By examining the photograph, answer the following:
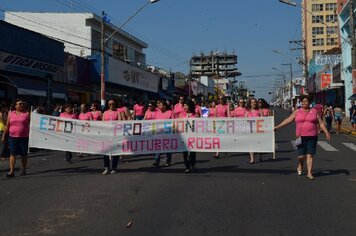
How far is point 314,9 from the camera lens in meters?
120

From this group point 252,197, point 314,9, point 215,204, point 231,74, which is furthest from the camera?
point 231,74

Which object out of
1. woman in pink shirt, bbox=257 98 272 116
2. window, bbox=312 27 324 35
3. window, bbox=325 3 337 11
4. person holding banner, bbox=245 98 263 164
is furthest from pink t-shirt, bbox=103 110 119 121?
window, bbox=325 3 337 11

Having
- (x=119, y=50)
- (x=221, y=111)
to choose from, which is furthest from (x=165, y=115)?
(x=119, y=50)

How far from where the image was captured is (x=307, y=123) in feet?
32.5

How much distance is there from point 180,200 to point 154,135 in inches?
137

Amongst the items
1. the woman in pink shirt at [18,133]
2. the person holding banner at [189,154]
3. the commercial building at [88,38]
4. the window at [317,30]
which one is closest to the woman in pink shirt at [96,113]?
the woman in pink shirt at [18,133]

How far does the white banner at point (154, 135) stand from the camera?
10797 mm

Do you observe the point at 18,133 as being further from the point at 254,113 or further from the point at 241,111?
the point at 241,111

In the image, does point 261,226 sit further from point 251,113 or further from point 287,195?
point 251,113

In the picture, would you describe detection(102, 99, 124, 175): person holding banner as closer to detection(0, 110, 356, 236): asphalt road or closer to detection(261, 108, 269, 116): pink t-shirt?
detection(0, 110, 356, 236): asphalt road

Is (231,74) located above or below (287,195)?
above

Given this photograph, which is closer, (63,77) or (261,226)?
(261,226)

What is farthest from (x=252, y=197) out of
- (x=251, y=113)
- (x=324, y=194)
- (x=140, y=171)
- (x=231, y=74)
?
(x=231, y=74)

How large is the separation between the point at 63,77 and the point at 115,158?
16878mm
